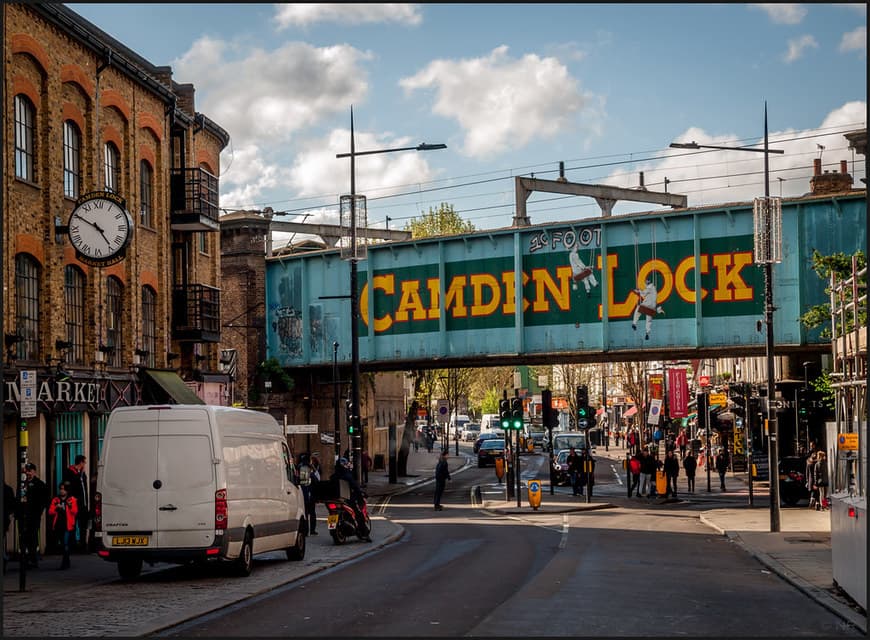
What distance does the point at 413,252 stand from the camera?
4491cm

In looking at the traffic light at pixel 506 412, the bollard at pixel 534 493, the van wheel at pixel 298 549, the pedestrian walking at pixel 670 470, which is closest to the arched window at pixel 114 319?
the van wheel at pixel 298 549

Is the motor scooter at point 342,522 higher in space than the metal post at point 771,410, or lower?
lower

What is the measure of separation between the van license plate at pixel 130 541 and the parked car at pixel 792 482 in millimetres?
22758

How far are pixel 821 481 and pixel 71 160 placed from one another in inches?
839

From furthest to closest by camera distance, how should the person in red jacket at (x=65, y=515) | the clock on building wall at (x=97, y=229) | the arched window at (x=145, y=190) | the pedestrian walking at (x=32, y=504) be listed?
the arched window at (x=145, y=190), the clock on building wall at (x=97, y=229), the person in red jacket at (x=65, y=515), the pedestrian walking at (x=32, y=504)

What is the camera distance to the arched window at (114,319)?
1139 inches

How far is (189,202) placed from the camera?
34406 mm

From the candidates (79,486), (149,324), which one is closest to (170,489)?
(79,486)

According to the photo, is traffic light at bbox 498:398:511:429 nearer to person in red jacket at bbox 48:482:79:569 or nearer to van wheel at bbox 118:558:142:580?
person in red jacket at bbox 48:482:79:569

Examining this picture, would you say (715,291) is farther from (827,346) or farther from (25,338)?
(25,338)

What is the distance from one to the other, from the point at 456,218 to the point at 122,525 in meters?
56.7

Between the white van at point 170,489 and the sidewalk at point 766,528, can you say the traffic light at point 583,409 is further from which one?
the white van at point 170,489

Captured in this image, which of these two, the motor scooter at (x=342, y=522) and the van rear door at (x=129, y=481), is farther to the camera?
the motor scooter at (x=342, y=522)

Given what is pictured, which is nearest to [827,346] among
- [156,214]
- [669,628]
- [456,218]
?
[156,214]
